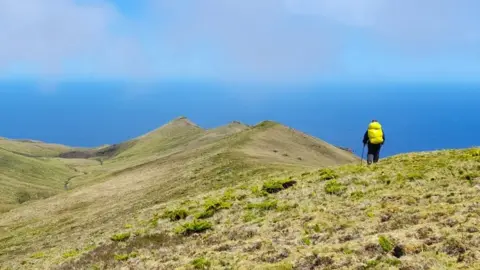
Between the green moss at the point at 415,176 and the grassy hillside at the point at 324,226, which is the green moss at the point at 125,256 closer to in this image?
the grassy hillside at the point at 324,226

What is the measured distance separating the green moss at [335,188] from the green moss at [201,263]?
10.8m

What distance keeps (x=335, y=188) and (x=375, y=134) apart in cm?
776

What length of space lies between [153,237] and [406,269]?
55.7 ft

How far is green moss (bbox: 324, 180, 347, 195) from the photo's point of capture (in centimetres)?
2819

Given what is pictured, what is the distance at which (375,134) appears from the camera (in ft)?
112

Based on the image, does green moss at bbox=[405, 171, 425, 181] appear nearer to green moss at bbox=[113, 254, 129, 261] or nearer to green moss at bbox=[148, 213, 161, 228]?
green moss at bbox=[148, 213, 161, 228]

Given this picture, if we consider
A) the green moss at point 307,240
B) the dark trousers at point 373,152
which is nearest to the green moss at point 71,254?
the green moss at point 307,240

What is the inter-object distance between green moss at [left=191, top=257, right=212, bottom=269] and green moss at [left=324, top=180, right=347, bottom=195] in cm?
1077

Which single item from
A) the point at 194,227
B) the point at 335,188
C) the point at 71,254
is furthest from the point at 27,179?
the point at 335,188

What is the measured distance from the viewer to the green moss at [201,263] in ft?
65.2

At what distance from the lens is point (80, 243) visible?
33.3 meters

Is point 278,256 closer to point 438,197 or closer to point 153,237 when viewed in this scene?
point 438,197

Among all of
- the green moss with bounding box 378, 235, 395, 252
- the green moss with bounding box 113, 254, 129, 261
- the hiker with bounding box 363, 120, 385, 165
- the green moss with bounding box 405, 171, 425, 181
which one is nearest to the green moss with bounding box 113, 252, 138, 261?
the green moss with bounding box 113, 254, 129, 261

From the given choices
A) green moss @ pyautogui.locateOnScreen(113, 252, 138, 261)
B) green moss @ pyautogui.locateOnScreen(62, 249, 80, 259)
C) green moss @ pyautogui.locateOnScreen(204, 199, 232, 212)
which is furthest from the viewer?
green moss @ pyautogui.locateOnScreen(204, 199, 232, 212)
